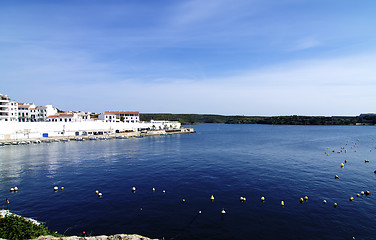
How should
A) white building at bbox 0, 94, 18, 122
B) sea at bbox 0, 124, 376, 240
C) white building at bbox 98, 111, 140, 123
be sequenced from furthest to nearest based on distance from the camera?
1. white building at bbox 98, 111, 140, 123
2. white building at bbox 0, 94, 18, 122
3. sea at bbox 0, 124, 376, 240

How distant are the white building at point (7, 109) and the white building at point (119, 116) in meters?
50.5

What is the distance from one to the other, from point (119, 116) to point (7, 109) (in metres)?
67.3

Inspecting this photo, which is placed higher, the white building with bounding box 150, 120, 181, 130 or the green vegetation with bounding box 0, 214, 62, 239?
the white building with bounding box 150, 120, 181, 130

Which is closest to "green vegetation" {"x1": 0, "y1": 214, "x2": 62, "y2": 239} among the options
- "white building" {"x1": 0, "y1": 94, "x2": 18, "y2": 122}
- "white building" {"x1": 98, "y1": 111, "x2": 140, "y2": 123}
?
"white building" {"x1": 0, "y1": 94, "x2": 18, "y2": 122}

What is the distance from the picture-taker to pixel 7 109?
124375 mm

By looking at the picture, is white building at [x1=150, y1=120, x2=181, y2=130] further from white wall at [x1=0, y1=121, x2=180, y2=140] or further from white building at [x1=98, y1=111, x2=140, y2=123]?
white wall at [x1=0, y1=121, x2=180, y2=140]

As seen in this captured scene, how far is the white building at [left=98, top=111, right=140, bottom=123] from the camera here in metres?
160

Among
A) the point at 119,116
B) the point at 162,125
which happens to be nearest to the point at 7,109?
the point at 119,116

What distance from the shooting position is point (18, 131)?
9969cm

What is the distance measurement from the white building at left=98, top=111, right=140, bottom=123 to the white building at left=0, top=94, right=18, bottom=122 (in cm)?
5046

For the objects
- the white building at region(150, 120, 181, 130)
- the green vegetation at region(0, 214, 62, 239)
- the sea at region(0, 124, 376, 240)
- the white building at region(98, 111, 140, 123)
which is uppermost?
the white building at region(98, 111, 140, 123)

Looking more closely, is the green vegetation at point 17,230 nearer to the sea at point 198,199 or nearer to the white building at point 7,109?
the sea at point 198,199

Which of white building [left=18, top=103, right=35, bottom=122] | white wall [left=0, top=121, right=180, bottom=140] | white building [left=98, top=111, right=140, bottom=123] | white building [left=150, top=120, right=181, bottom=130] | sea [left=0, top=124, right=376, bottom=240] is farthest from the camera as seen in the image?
white building [left=150, top=120, right=181, bottom=130]

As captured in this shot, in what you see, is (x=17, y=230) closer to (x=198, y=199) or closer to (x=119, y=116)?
(x=198, y=199)
